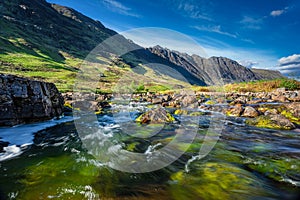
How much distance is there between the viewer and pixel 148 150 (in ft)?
28.7

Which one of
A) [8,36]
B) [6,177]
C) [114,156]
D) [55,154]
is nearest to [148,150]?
[114,156]

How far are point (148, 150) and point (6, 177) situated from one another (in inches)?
212

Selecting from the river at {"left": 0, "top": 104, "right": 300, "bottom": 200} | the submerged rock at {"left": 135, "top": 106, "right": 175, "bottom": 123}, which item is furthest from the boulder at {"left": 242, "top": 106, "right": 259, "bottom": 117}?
the submerged rock at {"left": 135, "top": 106, "right": 175, "bottom": 123}

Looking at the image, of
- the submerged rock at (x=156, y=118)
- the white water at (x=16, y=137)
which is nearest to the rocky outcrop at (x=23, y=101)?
the white water at (x=16, y=137)

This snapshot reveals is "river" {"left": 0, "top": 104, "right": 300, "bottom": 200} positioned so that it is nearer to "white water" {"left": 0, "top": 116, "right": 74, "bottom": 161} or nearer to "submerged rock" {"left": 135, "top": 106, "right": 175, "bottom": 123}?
"white water" {"left": 0, "top": 116, "right": 74, "bottom": 161}

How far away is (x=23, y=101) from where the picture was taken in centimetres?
1371

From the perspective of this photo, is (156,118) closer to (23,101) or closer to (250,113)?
(250,113)

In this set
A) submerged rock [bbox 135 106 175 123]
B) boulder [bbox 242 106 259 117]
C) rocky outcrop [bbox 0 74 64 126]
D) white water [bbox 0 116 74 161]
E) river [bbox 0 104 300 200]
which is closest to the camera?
river [bbox 0 104 300 200]

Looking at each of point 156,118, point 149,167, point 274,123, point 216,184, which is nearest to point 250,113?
point 274,123

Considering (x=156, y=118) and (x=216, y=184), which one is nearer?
(x=216, y=184)

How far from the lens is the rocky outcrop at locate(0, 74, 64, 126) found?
41.5ft

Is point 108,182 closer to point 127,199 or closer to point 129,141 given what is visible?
point 127,199

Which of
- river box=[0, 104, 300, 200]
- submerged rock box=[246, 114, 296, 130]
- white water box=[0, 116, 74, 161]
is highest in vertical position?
submerged rock box=[246, 114, 296, 130]

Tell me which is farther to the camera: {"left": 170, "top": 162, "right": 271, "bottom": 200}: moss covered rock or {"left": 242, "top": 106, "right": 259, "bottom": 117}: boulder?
{"left": 242, "top": 106, "right": 259, "bottom": 117}: boulder
